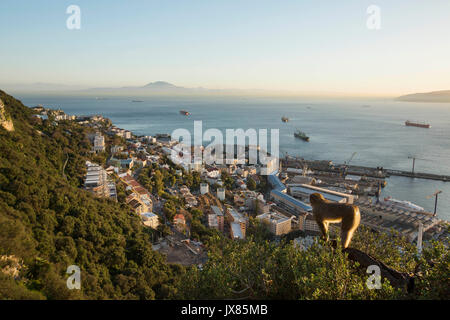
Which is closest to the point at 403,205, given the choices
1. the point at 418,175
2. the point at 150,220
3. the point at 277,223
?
the point at 418,175

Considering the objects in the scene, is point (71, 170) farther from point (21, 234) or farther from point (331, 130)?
point (331, 130)

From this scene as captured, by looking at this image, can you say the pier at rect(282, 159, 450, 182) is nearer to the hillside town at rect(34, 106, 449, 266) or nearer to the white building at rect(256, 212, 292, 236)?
the hillside town at rect(34, 106, 449, 266)

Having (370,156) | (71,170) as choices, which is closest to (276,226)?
(71,170)

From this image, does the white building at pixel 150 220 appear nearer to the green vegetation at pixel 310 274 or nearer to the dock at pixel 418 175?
the green vegetation at pixel 310 274

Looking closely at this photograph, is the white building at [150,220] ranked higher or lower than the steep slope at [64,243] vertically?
lower

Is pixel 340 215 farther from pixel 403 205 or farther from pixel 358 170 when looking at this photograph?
pixel 358 170

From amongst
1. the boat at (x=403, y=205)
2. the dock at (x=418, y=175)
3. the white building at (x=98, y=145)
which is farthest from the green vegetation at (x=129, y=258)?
the dock at (x=418, y=175)
